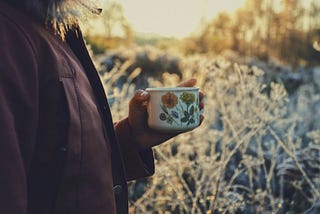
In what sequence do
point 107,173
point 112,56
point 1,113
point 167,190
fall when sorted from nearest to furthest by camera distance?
point 1,113
point 107,173
point 167,190
point 112,56

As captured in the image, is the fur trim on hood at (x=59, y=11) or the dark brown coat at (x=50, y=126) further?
the fur trim on hood at (x=59, y=11)

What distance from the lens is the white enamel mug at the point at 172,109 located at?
1587 millimetres

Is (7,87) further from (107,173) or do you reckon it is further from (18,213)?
(107,173)

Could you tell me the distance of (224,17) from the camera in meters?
14.7

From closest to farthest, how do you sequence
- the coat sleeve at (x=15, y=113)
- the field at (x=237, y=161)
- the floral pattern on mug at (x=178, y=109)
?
the coat sleeve at (x=15, y=113)
the floral pattern on mug at (x=178, y=109)
the field at (x=237, y=161)

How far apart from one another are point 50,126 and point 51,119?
0.02 m

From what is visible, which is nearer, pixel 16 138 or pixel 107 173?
pixel 16 138

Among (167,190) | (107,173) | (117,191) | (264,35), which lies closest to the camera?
(107,173)

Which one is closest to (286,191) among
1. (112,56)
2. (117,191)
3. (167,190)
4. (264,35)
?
(167,190)

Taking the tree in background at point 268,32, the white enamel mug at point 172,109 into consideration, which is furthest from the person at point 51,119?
the tree in background at point 268,32

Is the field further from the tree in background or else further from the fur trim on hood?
the tree in background

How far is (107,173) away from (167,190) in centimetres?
223

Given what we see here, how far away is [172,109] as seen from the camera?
1.60 m

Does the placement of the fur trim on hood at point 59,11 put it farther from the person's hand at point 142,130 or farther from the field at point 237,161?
the field at point 237,161
